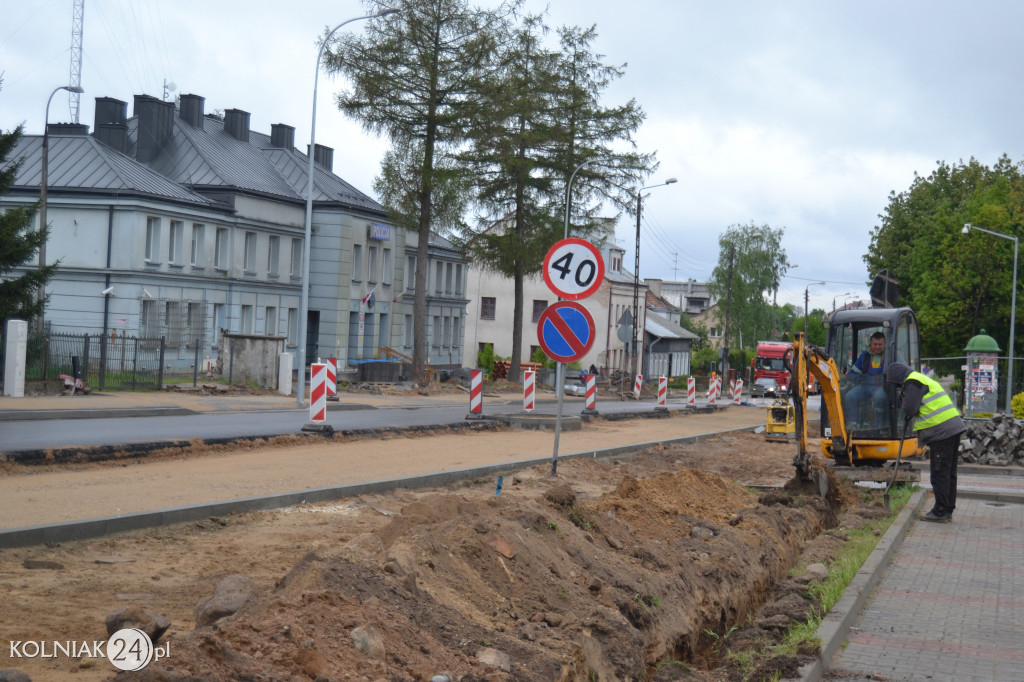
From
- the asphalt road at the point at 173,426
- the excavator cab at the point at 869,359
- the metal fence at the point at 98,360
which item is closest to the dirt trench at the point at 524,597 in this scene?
the excavator cab at the point at 869,359

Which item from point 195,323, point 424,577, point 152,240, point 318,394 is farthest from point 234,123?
point 424,577

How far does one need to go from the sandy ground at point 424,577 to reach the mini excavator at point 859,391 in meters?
2.47

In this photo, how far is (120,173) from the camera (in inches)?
1631

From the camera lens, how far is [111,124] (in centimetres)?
4591

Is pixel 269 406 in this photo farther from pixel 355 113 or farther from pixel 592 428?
pixel 355 113

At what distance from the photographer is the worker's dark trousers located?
498 inches

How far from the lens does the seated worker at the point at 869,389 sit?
53.3 ft

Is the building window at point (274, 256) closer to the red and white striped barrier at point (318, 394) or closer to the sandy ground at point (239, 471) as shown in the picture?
the sandy ground at point (239, 471)

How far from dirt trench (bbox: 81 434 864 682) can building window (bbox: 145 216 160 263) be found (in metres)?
33.2

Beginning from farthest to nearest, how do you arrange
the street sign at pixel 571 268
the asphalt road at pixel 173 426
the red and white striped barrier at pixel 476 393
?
the red and white striped barrier at pixel 476 393 < the asphalt road at pixel 173 426 < the street sign at pixel 571 268

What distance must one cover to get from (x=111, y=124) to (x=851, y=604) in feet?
147

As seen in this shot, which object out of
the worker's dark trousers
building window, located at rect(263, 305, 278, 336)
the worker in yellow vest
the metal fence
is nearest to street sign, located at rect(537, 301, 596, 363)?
the worker in yellow vest

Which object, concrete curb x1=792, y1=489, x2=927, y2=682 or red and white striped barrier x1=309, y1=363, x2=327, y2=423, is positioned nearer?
concrete curb x1=792, y1=489, x2=927, y2=682

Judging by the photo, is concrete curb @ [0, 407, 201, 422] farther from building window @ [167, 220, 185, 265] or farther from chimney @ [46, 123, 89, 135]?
chimney @ [46, 123, 89, 135]
